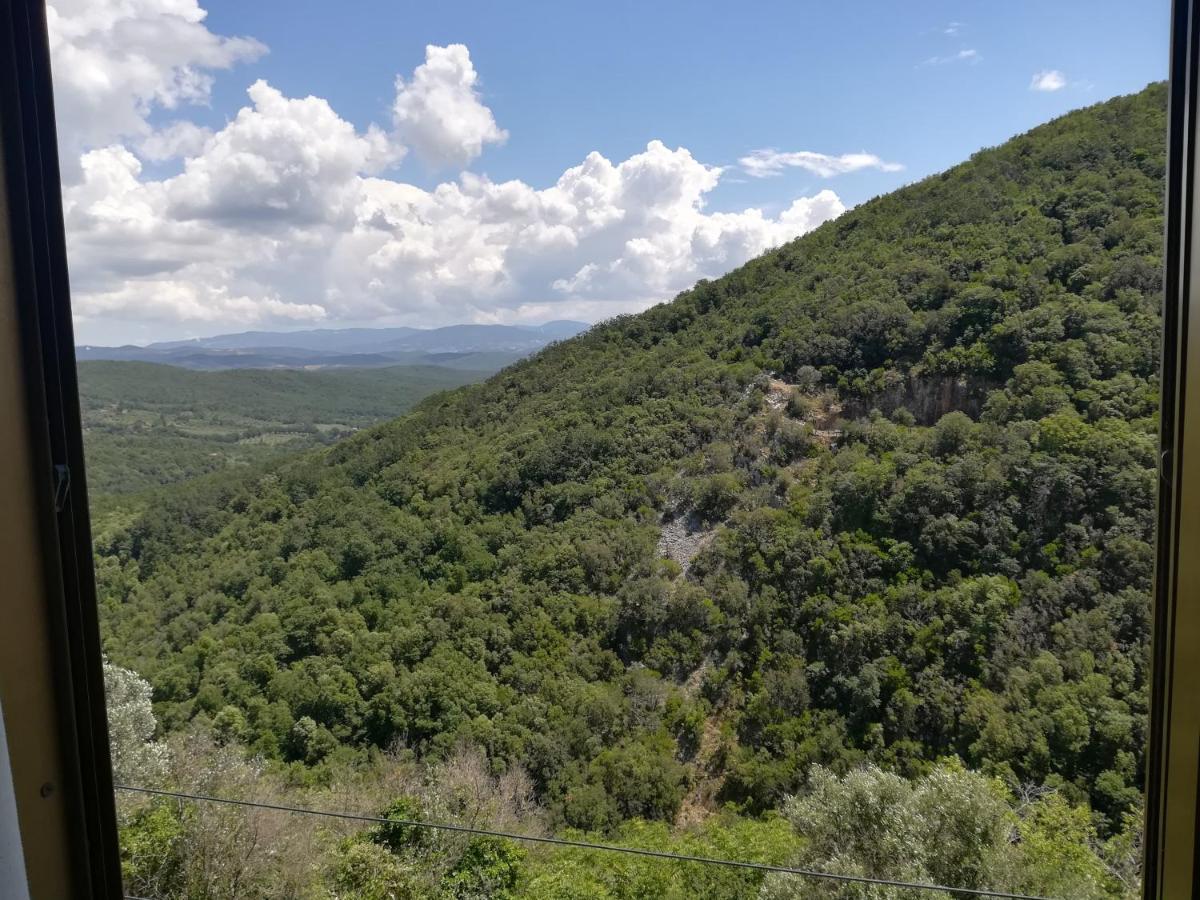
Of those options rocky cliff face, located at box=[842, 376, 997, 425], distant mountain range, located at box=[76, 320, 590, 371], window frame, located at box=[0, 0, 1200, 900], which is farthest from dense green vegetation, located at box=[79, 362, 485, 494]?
window frame, located at box=[0, 0, 1200, 900]

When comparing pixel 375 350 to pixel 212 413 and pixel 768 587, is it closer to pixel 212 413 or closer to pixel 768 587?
pixel 212 413

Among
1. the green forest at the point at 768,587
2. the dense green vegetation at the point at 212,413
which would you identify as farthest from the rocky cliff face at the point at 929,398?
the dense green vegetation at the point at 212,413

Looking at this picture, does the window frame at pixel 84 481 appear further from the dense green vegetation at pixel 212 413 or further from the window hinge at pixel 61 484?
the dense green vegetation at pixel 212 413

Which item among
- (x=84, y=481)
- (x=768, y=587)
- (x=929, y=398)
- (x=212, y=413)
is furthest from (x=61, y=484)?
(x=212, y=413)

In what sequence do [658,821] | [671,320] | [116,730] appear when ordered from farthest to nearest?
1. [671,320]
2. [658,821]
3. [116,730]

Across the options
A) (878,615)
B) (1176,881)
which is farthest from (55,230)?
(878,615)

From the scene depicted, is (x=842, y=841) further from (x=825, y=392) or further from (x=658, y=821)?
(x=825, y=392)
